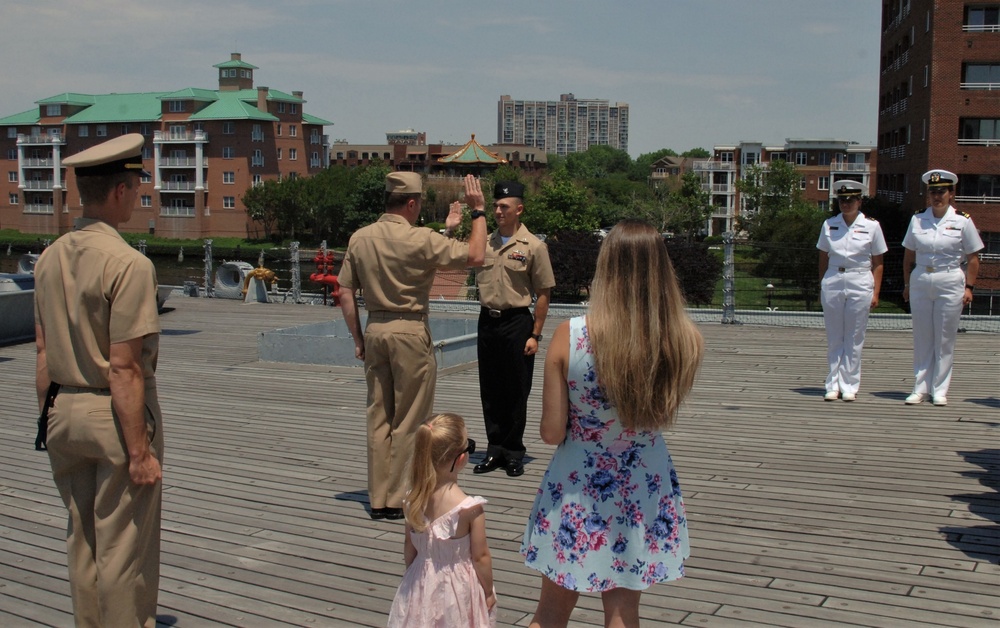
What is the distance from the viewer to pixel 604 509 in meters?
3.42

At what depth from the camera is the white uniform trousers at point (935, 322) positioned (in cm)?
863

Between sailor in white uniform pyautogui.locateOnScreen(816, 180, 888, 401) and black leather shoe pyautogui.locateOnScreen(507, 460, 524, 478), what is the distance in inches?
140

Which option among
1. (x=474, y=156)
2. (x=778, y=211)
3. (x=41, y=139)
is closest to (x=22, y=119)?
(x=41, y=139)

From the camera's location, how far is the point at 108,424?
12.0 feet

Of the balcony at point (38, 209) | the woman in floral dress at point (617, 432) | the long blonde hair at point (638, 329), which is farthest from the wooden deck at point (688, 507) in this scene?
the balcony at point (38, 209)

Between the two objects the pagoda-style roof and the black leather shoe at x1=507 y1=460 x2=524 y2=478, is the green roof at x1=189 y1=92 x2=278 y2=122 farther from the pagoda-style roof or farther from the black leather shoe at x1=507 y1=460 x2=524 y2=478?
the black leather shoe at x1=507 y1=460 x2=524 y2=478

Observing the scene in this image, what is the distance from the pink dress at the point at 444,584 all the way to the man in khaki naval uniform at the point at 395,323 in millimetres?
2199

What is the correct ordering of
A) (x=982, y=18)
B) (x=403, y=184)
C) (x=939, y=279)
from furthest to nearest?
(x=982, y=18) < (x=939, y=279) < (x=403, y=184)

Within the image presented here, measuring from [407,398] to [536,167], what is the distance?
137 metres

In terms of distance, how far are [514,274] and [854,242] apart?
345 cm

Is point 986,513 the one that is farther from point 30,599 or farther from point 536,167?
point 536,167

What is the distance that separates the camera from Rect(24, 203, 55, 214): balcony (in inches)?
3888

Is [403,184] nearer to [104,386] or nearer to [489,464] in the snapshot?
[489,464]

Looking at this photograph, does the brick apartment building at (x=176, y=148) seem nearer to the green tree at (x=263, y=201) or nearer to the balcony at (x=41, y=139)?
the balcony at (x=41, y=139)
